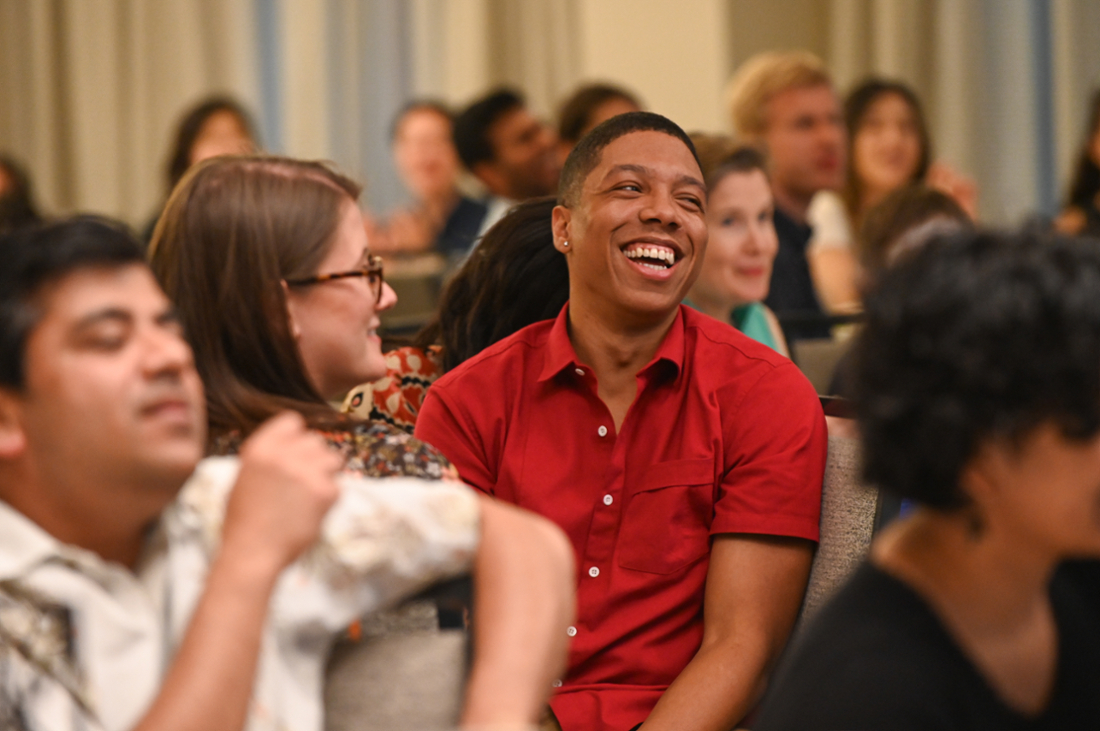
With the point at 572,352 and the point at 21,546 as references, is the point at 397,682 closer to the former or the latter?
the point at 21,546

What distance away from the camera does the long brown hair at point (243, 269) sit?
1.51 meters

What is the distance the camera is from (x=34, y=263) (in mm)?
1060

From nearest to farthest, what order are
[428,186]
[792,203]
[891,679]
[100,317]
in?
[891,679] < [100,317] < [792,203] < [428,186]

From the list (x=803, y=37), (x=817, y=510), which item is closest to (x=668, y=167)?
(x=817, y=510)

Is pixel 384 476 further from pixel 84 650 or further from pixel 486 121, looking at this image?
Result: pixel 486 121

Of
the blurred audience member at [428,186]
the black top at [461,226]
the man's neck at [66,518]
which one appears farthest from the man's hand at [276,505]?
the blurred audience member at [428,186]

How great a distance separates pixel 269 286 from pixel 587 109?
2975 mm

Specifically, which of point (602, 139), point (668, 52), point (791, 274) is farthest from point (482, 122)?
point (602, 139)

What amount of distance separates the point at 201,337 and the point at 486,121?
10.9 feet

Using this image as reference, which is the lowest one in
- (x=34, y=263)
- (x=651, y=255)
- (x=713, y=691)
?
(x=713, y=691)

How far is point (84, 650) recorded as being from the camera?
1.04 m

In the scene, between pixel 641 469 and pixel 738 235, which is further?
pixel 738 235

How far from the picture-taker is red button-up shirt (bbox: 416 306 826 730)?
1.69m

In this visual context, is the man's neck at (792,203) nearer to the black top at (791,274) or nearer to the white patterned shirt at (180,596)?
the black top at (791,274)
